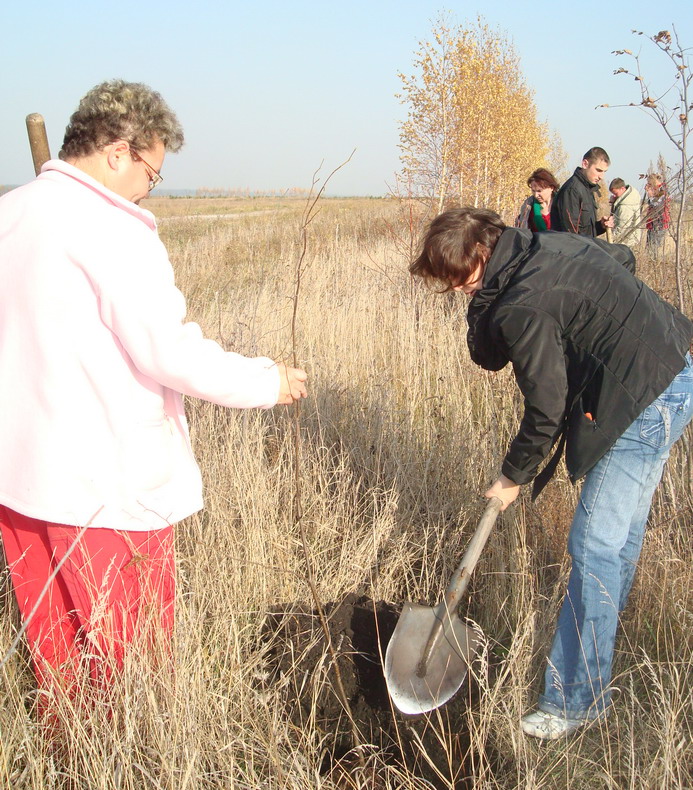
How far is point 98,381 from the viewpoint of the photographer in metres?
1.65

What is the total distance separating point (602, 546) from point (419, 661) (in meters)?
0.68

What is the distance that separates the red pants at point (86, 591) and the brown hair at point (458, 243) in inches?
44.7

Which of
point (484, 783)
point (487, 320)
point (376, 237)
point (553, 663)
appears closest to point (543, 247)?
point (487, 320)

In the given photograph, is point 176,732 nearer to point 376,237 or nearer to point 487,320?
point 487,320

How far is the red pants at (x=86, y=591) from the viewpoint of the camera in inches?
68.4

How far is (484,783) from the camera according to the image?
1.74m

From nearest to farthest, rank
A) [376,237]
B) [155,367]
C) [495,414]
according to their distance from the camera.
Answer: [155,367]
[495,414]
[376,237]

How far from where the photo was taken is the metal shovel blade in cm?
204

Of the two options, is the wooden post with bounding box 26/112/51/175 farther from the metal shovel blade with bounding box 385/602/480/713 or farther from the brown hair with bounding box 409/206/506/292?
the metal shovel blade with bounding box 385/602/480/713

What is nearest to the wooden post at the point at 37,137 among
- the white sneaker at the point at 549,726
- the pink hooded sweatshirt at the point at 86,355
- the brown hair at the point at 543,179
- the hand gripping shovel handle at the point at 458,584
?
the pink hooded sweatshirt at the point at 86,355

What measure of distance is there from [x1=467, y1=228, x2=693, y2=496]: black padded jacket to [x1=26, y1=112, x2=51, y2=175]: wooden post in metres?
2.43

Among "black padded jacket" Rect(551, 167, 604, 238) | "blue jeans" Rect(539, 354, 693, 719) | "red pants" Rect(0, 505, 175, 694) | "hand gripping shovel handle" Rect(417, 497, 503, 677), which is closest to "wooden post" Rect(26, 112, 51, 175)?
"red pants" Rect(0, 505, 175, 694)

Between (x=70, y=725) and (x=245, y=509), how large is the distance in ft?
3.94

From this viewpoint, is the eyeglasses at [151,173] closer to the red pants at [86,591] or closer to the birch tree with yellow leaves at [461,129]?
the red pants at [86,591]
